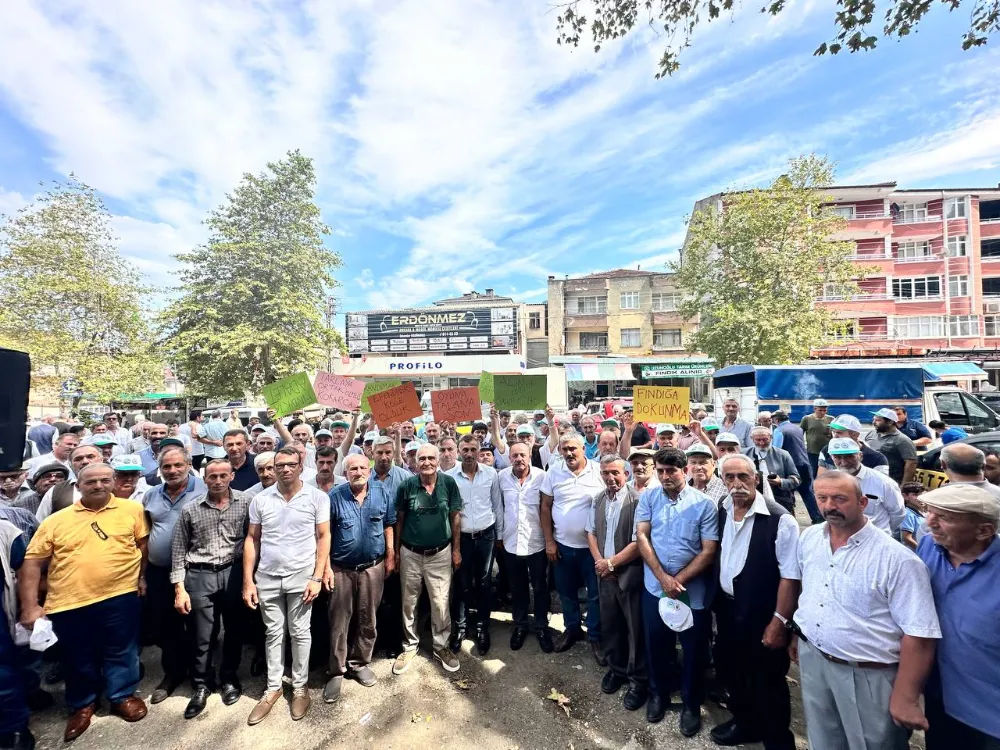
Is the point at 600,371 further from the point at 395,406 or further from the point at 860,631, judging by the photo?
the point at 860,631

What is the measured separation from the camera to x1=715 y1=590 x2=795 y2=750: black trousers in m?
2.72

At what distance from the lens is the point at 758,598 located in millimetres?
2773

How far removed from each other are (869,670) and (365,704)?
3.35 meters

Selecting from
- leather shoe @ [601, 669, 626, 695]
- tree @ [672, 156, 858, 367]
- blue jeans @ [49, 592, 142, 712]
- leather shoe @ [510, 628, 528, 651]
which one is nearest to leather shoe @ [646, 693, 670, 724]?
leather shoe @ [601, 669, 626, 695]

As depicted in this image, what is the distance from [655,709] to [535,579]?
4.67 ft

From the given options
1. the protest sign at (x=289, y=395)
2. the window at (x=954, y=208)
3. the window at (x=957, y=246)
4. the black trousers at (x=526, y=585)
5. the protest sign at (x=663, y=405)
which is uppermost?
the window at (x=954, y=208)

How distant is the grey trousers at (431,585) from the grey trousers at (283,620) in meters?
0.82

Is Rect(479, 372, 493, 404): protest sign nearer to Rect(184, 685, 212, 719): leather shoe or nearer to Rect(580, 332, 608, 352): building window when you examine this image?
Rect(184, 685, 212, 719): leather shoe

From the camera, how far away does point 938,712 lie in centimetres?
207

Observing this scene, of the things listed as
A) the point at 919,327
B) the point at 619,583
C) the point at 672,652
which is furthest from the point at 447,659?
the point at 919,327

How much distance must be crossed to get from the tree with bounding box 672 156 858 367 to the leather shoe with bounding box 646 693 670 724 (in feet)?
56.2

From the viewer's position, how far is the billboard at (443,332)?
123 ft

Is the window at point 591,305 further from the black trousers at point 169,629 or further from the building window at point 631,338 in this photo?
the black trousers at point 169,629

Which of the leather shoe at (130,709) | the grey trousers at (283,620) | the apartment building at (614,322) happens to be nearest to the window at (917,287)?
the apartment building at (614,322)
